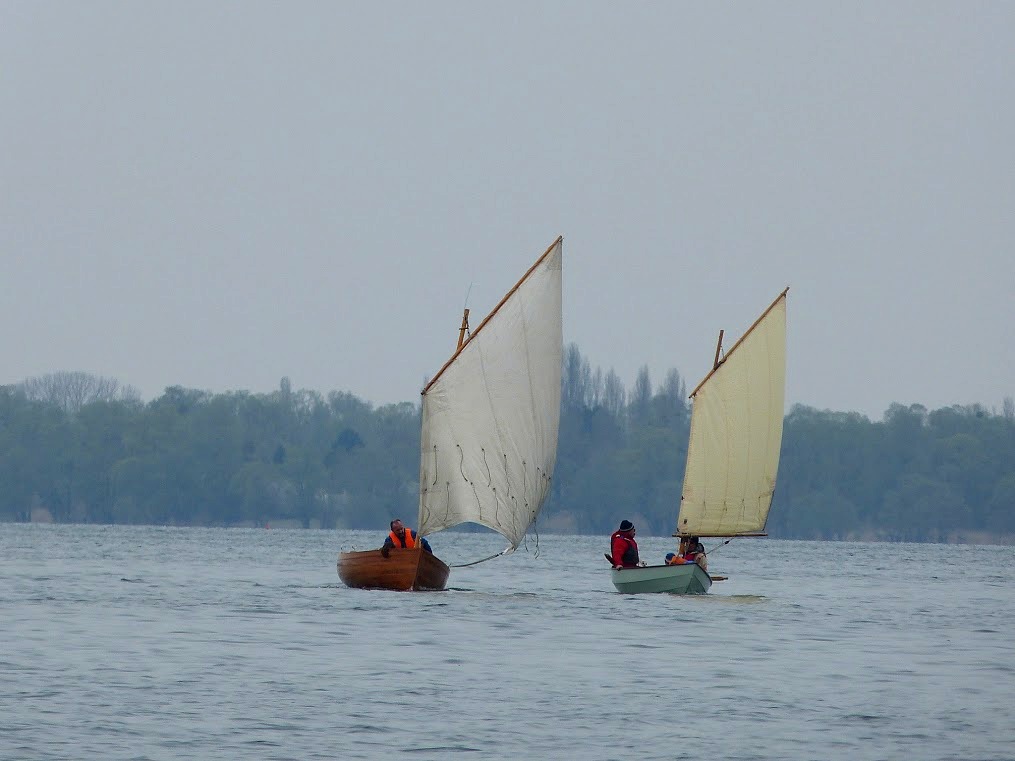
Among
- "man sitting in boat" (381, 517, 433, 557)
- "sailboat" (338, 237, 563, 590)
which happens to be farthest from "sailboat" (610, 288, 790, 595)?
"man sitting in boat" (381, 517, 433, 557)

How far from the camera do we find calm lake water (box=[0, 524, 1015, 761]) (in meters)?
20.1

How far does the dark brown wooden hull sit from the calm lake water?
20.3 inches

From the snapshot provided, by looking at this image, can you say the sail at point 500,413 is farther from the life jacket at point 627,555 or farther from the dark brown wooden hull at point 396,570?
the life jacket at point 627,555

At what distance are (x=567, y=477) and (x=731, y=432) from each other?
13480cm

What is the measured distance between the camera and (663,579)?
43.9 m

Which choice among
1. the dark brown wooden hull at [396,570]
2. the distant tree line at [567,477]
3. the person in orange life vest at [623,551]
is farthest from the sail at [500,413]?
the distant tree line at [567,477]

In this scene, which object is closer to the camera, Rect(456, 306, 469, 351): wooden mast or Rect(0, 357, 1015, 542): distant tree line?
Rect(456, 306, 469, 351): wooden mast

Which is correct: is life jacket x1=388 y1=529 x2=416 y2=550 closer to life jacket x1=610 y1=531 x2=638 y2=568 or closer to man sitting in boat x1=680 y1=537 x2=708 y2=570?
life jacket x1=610 y1=531 x2=638 y2=568

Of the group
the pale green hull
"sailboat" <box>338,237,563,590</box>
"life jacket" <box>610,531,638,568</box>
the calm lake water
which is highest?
"sailboat" <box>338,237,563,590</box>

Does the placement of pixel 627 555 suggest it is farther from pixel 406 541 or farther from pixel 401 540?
pixel 401 540

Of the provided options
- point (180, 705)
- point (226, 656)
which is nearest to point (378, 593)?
point (226, 656)

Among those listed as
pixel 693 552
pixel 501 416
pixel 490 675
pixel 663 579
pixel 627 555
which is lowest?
pixel 490 675

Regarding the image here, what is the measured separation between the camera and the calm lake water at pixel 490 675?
20.1 m

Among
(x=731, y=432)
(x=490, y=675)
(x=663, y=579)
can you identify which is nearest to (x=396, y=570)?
(x=663, y=579)
